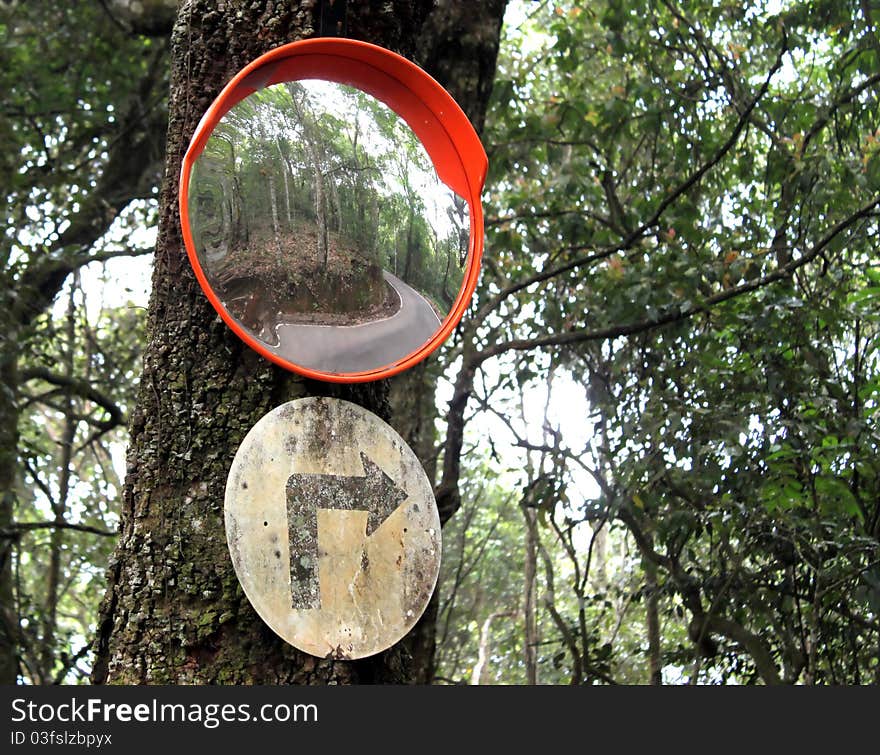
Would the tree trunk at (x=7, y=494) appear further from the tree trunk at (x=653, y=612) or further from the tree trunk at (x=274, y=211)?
the tree trunk at (x=274, y=211)

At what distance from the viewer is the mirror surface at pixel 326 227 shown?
4.57ft

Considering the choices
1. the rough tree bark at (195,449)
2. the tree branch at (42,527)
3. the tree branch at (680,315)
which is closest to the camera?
the rough tree bark at (195,449)

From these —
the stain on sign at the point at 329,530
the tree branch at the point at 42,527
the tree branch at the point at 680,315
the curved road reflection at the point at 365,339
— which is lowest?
the stain on sign at the point at 329,530

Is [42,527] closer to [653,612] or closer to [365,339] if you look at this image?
[653,612]

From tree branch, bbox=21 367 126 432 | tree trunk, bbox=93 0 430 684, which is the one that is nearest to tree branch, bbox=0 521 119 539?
tree branch, bbox=21 367 126 432

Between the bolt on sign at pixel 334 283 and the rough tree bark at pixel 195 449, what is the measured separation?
0.04 meters

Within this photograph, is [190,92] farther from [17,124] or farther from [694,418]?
[17,124]

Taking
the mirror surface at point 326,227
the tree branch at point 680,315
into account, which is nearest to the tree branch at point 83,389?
the tree branch at point 680,315

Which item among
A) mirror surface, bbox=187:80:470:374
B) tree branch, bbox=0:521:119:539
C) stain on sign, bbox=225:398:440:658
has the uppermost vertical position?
tree branch, bbox=0:521:119:539

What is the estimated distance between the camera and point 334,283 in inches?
57.3

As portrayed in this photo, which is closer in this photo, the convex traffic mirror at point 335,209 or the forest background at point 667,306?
the convex traffic mirror at point 335,209

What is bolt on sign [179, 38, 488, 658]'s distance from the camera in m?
1.33

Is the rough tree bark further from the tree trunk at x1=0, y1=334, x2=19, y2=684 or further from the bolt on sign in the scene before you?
the tree trunk at x1=0, y1=334, x2=19, y2=684

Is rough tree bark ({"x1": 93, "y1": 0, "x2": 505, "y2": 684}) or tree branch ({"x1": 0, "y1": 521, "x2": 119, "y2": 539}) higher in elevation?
tree branch ({"x1": 0, "y1": 521, "x2": 119, "y2": 539})
